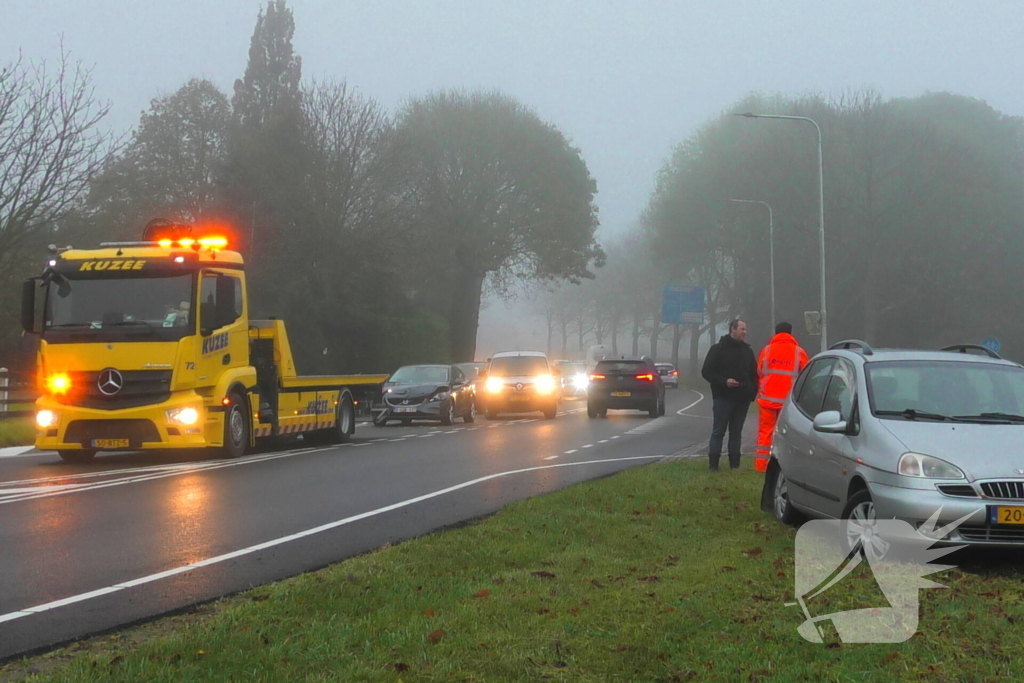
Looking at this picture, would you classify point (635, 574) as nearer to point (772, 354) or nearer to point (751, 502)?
point (751, 502)

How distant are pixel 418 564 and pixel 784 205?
168 ft

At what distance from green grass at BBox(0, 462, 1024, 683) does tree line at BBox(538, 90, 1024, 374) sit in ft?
158

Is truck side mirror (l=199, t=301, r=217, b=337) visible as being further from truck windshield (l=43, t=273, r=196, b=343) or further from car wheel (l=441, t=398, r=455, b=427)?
car wheel (l=441, t=398, r=455, b=427)

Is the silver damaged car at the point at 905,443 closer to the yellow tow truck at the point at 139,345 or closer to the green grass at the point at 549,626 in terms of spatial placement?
the green grass at the point at 549,626

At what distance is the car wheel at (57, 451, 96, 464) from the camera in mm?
18948

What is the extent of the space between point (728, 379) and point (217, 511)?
6608 mm

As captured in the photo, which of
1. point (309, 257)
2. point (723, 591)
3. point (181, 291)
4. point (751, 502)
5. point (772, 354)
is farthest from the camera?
point (309, 257)

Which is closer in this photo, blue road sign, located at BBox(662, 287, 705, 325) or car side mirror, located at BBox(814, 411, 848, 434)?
car side mirror, located at BBox(814, 411, 848, 434)

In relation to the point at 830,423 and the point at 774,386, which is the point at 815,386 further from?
the point at 774,386

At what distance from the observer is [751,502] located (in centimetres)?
1226

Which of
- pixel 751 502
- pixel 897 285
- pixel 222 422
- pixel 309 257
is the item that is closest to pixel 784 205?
pixel 897 285

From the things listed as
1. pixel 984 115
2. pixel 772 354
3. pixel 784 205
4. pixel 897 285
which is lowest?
pixel 772 354

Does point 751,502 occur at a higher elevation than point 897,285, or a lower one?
lower

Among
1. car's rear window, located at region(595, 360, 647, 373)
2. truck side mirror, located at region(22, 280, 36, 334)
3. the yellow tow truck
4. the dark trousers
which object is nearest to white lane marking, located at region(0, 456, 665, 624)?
the dark trousers
